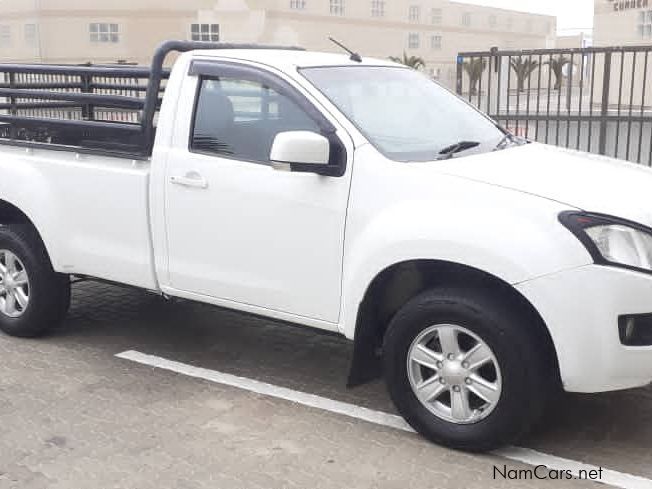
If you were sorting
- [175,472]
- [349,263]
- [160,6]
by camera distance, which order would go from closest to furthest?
[175,472] → [349,263] → [160,6]

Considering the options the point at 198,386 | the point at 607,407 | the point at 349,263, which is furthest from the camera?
the point at 198,386

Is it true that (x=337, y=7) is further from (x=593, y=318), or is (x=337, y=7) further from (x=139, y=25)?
(x=593, y=318)

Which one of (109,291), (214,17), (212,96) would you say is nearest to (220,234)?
(212,96)

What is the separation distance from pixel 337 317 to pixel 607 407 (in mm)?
1609

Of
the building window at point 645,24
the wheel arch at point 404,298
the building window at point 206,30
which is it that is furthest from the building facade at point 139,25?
the wheel arch at point 404,298

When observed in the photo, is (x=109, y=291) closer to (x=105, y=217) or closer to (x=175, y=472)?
(x=105, y=217)

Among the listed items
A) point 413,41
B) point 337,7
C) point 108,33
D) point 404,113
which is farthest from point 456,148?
point 413,41

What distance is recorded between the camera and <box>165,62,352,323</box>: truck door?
4.41 m

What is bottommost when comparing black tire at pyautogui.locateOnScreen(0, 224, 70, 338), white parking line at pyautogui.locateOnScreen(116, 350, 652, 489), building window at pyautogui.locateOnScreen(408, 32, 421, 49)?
white parking line at pyautogui.locateOnScreen(116, 350, 652, 489)

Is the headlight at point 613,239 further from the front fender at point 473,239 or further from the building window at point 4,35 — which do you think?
the building window at point 4,35

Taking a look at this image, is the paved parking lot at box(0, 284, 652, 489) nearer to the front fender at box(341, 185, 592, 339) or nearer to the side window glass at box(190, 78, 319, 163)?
the front fender at box(341, 185, 592, 339)

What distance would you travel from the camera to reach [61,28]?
66.3m

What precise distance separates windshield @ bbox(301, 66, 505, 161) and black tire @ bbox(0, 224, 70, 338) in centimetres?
233

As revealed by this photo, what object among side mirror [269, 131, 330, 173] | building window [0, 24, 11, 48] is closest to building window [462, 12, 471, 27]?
building window [0, 24, 11, 48]
